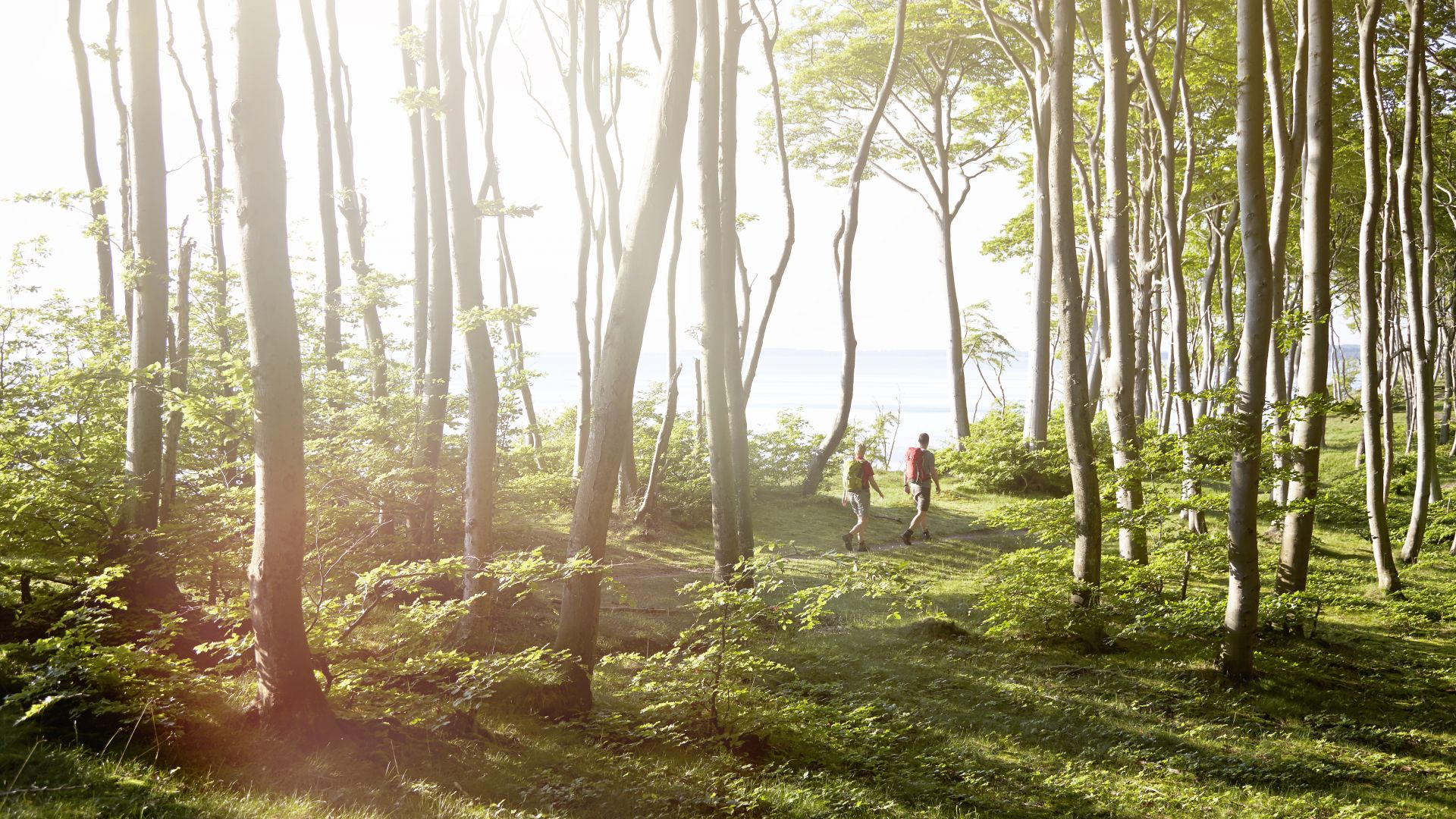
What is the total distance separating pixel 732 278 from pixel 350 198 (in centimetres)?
642

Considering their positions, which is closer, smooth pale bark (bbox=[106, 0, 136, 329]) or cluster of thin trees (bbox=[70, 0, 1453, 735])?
cluster of thin trees (bbox=[70, 0, 1453, 735])

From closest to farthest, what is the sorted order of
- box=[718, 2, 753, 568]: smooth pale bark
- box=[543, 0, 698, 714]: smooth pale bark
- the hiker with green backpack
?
box=[543, 0, 698, 714]: smooth pale bark, box=[718, 2, 753, 568]: smooth pale bark, the hiker with green backpack

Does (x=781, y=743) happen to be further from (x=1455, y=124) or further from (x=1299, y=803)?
(x=1455, y=124)

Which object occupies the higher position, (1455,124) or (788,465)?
(1455,124)

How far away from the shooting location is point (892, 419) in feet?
72.6

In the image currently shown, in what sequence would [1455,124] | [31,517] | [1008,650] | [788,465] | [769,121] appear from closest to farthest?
[31,517]
[1008,650]
[1455,124]
[788,465]
[769,121]

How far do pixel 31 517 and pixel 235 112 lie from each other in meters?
3.92

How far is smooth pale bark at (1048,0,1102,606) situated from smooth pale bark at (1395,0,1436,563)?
4791 millimetres

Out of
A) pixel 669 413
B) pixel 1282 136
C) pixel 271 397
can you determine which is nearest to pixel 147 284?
pixel 271 397

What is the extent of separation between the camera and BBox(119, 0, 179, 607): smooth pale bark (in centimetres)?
693

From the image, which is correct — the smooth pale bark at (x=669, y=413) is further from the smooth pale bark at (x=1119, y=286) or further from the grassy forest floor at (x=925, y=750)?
the smooth pale bark at (x=1119, y=286)

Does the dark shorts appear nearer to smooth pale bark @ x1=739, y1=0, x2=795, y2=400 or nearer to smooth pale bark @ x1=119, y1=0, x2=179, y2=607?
smooth pale bark @ x1=739, y1=0, x2=795, y2=400

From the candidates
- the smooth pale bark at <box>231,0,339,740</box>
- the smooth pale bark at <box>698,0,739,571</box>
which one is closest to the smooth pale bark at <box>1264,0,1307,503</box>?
the smooth pale bark at <box>698,0,739,571</box>

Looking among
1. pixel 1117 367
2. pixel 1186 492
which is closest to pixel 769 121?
pixel 1117 367
